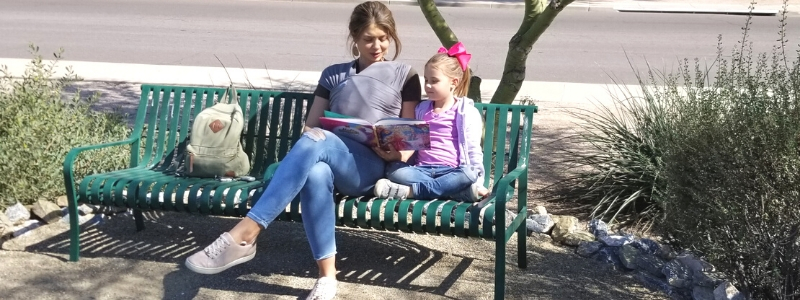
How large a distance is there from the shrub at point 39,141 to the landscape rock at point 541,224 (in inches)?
99.0

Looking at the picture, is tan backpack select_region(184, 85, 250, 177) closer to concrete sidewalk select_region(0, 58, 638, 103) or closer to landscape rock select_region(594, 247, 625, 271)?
landscape rock select_region(594, 247, 625, 271)

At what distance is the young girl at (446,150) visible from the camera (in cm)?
450

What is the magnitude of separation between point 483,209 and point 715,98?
48.2 inches

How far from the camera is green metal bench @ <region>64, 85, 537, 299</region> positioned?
4254 millimetres

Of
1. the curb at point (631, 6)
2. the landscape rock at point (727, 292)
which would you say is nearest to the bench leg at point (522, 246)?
the landscape rock at point (727, 292)

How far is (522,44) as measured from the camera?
6.24 m

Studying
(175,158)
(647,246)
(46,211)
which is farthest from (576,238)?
(46,211)

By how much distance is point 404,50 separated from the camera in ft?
42.2

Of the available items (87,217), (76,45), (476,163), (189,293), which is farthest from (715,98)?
(76,45)

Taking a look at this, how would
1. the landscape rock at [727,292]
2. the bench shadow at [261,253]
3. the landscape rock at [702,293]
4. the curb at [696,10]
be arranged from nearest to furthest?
the landscape rock at [727,292] → the landscape rock at [702,293] → the bench shadow at [261,253] → the curb at [696,10]

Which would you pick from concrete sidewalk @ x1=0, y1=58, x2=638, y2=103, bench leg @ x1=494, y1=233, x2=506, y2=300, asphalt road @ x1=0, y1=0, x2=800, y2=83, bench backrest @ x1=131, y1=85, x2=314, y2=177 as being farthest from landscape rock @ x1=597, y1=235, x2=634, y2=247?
asphalt road @ x1=0, y1=0, x2=800, y2=83

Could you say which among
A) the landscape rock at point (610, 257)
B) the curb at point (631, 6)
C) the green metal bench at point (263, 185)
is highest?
the curb at point (631, 6)

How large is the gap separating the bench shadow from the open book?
0.67 metres

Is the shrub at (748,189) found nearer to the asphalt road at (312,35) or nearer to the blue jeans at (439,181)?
the blue jeans at (439,181)
